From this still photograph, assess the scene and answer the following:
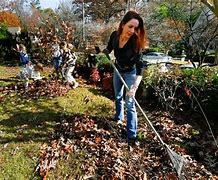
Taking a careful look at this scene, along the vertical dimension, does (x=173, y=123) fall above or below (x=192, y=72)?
below

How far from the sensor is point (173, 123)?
5.87 metres

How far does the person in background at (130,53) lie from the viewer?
429 centimetres

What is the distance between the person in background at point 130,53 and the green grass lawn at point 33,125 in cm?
86

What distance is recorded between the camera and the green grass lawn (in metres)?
4.10

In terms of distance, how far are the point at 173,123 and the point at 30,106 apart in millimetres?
2810

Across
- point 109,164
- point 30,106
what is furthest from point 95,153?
point 30,106

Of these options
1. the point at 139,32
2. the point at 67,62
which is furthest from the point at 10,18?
the point at 139,32

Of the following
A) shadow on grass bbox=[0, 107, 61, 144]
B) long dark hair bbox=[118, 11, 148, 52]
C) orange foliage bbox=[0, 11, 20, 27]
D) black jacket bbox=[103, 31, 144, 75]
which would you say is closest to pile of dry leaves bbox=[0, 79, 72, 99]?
shadow on grass bbox=[0, 107, 61, 144]

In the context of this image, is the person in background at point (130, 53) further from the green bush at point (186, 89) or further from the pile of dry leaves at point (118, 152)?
the green bush at point (186, 89)

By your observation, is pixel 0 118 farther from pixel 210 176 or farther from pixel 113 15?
pixel 113 15

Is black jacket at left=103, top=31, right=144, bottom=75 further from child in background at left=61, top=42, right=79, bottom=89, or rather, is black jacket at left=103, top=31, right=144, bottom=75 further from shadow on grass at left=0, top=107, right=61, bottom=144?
child in background at left=61, top=42, right=79, bottom=89

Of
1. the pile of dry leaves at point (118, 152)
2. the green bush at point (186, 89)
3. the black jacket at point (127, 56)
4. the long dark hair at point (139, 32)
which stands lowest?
the pile of dry leaves at point (118, 152)

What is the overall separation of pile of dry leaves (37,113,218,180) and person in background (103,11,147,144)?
305 millimetres

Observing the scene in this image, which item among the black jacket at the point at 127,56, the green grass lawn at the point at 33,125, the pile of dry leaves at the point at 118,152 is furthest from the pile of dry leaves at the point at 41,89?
the black jacket at the point at 127,56
